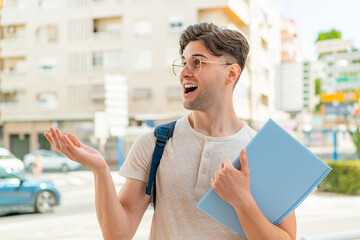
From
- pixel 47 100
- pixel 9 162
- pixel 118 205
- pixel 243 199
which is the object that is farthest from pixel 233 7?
pixel 243 199

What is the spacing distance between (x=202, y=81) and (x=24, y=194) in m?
8.69

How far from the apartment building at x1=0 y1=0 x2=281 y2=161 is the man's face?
24393 mm

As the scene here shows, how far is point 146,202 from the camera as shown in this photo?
1.49 m

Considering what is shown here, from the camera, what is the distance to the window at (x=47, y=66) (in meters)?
29.0

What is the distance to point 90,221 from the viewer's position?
8719 mm

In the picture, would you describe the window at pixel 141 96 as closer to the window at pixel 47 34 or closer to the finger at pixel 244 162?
the window at pixel 47 34

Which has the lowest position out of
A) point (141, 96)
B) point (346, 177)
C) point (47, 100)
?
point (346, 177)

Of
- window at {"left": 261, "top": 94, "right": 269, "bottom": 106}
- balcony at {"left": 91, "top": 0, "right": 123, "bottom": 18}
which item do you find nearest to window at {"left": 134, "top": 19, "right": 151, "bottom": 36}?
balcony at {"left": 91, "top": 0, "right": 123, "bottom": 18}

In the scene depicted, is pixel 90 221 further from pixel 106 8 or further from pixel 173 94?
pixel 106 8

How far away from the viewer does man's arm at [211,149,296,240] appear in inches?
Answer: 43.9

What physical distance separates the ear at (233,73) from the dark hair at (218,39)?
0.03 m

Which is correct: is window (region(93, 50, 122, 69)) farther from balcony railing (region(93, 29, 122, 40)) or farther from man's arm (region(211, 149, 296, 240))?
man's arm (region(211, 149, 296, 240))

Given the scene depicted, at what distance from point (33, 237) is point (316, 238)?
642 cm

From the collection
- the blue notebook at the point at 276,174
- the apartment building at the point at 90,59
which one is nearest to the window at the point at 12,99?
the apartment building at the point at 90,59
